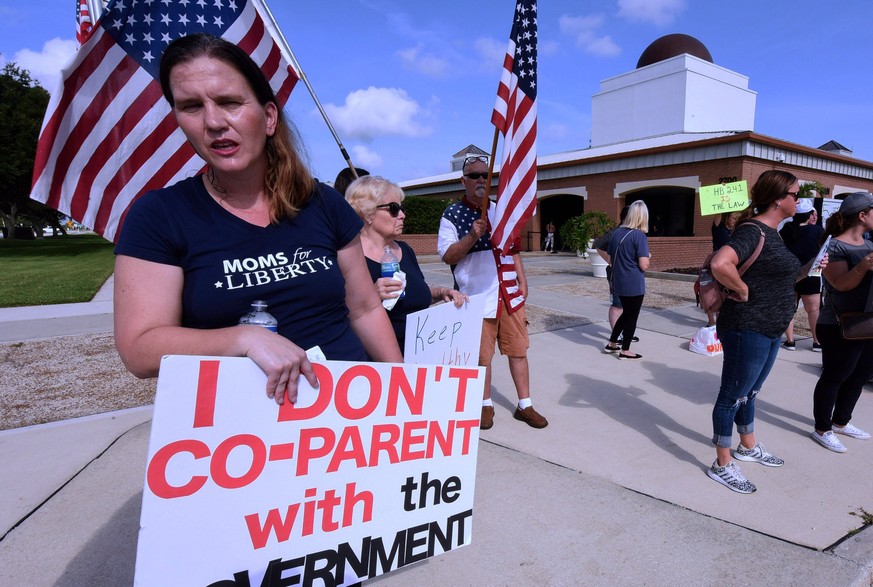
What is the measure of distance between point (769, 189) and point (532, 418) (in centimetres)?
228

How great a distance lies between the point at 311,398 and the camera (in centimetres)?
146

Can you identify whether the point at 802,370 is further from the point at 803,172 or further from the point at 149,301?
the point at 803,172

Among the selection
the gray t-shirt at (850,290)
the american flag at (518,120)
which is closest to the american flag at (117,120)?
the american flag at (518,120)

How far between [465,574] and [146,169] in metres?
2.81

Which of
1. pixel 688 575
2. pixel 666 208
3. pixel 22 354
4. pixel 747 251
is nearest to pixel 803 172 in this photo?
pixel 666 208

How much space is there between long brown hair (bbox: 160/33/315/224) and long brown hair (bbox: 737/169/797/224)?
2715mm

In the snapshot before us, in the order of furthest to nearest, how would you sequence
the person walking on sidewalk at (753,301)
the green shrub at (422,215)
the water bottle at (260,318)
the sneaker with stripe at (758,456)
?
the green shrub at (422,215) → the sneaker with stripe at (758,456) → the person walking on sidewalk at (753,301) → the water bottle at (260,318)

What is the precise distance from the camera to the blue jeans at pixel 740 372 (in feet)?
10.4

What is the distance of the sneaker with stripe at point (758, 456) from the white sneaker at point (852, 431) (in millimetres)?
875

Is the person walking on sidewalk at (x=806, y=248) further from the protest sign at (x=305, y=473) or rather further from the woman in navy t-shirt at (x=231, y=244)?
the woman in navy t-shirt at (x=231, y=244)

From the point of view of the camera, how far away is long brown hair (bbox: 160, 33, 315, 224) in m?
1.45

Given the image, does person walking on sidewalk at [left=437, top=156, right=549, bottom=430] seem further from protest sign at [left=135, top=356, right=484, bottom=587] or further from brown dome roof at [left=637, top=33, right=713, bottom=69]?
brown dome roof at [left=637, top=33, right=713, bottom=69]

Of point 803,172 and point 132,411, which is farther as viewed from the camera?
point 803,172

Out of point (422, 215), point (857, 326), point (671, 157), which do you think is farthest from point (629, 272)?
point (422, 215)
